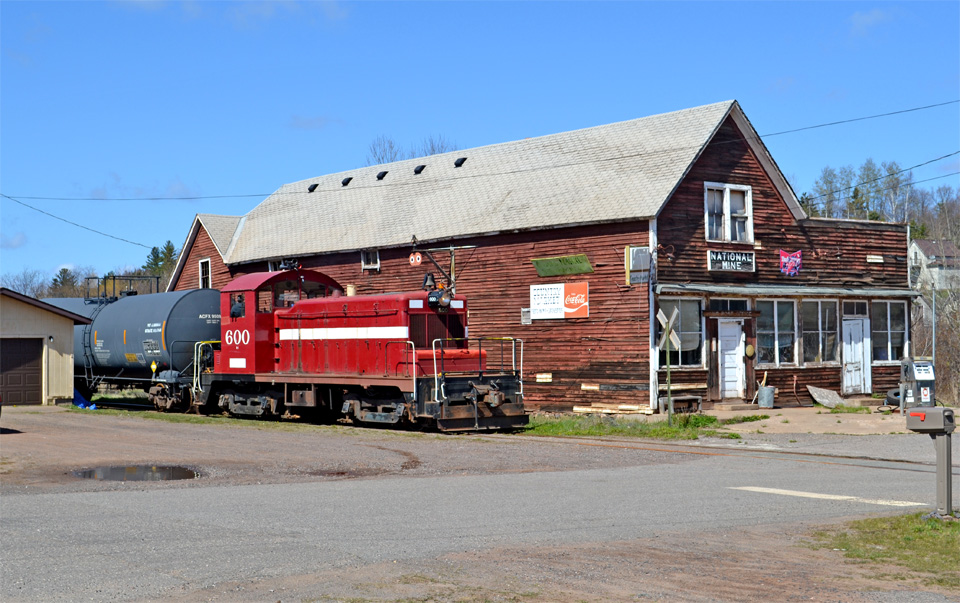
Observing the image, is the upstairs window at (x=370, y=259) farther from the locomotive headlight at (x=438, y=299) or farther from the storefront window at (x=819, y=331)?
the storefront window at (x=819, y=331)

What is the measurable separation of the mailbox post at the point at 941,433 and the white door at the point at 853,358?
20.8m

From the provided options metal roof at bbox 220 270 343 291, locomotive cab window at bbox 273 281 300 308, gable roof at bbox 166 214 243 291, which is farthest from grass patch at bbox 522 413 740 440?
gable roof at bbox 166 214 243 291

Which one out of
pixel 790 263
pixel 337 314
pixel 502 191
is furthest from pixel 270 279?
pixel 790 263

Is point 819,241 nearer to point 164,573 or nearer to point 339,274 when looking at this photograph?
point 339,274

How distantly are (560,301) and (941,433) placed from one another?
17812mm

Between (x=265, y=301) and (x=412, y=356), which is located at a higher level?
(x=265, y=301)

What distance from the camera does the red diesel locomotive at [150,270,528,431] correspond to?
22203 millimetres

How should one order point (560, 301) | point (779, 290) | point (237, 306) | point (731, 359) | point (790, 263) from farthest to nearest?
1. point (790, 263)
2. point (779, 290)
3. point (731, 359)
4. point (560, 301)
5. point (237, 306)

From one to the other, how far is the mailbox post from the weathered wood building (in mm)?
15288

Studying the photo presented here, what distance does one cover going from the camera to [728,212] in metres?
28.0

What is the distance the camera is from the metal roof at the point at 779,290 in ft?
86.4

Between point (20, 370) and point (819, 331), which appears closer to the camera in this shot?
point (819, 331)

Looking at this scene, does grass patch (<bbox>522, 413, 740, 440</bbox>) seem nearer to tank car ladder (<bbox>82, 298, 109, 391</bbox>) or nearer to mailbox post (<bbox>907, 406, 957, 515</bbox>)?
mailbox post (<bbox>907, 406, 957, 515</bbox>)

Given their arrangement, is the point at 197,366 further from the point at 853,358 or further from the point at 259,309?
the point at 853,358
